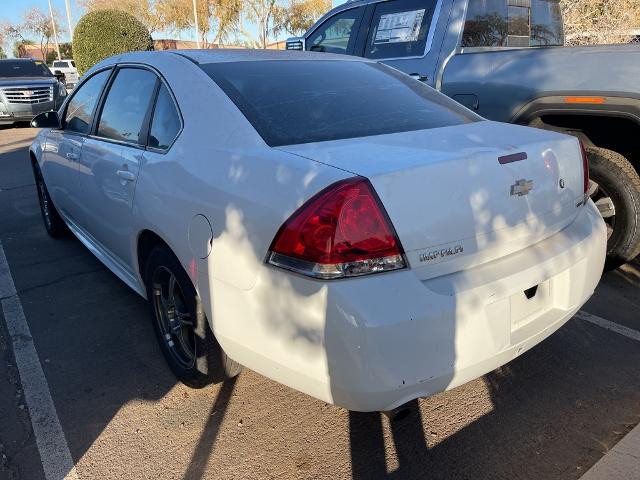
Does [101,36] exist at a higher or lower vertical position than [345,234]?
higher

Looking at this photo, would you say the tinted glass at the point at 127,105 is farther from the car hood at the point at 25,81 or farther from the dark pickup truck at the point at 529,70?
the car hood at the point at 25,81

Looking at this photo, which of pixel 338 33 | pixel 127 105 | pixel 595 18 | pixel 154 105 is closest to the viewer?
pixel 154 105

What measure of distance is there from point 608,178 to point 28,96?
15.0 metres

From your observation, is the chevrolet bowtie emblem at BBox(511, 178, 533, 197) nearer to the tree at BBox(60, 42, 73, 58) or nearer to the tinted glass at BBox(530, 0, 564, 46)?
the tinted glass at BBox(530, 0, 564, 46)

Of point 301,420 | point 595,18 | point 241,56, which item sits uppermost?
point 595,18

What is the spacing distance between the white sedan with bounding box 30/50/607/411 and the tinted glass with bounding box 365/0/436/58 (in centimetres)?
209

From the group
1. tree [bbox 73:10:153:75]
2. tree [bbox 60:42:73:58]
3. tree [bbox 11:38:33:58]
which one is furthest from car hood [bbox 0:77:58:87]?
tree [bbox 11:38:33:58]

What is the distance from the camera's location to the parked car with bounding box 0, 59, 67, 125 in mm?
14320

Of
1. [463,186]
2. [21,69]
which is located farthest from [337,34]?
[21,69]

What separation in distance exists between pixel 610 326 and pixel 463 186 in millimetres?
1978

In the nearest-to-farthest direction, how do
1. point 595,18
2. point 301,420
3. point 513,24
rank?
point 301,420, point 513,24, point 595,18

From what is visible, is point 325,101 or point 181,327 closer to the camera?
point 325,101

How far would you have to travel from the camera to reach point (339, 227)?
6.06 feet

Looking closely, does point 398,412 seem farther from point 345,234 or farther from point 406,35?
point 406,35
